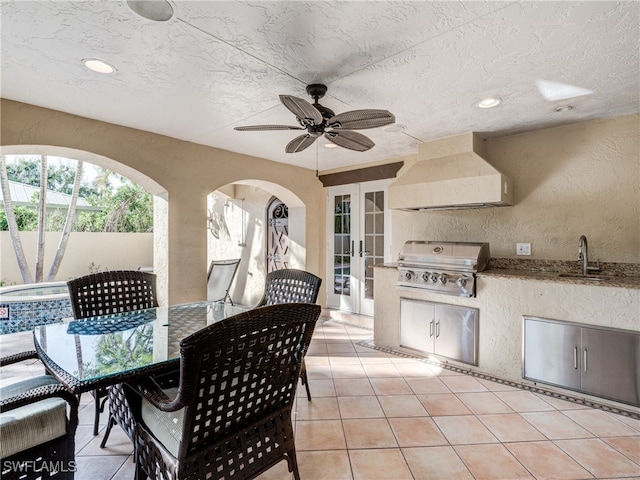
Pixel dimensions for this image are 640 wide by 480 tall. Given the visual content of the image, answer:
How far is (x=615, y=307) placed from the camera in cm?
241

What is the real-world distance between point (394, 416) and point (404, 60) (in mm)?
2441

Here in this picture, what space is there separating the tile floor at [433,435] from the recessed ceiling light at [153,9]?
2.41 m

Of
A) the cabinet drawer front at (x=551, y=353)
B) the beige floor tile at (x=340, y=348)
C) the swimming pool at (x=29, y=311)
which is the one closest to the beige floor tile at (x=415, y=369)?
the beige floor tile at (x=340, y=348)

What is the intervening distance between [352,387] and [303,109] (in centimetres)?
229

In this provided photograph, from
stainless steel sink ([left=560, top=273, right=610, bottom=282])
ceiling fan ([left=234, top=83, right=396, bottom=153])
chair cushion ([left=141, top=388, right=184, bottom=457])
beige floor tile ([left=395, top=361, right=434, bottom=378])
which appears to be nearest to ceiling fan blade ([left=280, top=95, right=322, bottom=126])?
ceiling fan ([left=234, top=83, right=396, bottom=153])

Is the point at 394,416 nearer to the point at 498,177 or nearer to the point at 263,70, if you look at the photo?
the point at 498,177

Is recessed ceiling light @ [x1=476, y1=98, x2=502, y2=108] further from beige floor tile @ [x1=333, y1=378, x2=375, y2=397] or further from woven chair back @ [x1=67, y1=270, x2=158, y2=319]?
woven chair back @ [x1=67, y1=270, x2=158, y2=319]

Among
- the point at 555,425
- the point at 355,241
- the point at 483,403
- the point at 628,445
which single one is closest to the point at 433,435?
the point at 483,403

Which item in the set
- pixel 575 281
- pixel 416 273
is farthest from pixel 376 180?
pixel 575 281

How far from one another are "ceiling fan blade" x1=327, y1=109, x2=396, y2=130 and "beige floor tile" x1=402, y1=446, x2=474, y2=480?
2.04 meters

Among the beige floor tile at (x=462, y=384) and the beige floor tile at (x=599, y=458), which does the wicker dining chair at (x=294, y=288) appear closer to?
the beige floor tile at (x=462, y=384)

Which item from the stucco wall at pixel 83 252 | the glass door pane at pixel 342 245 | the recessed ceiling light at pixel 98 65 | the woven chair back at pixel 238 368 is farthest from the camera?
the stucco wall at pixel 83 252

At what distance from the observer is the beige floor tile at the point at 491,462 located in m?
1.73

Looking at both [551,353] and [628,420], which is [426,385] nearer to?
[551,353]
